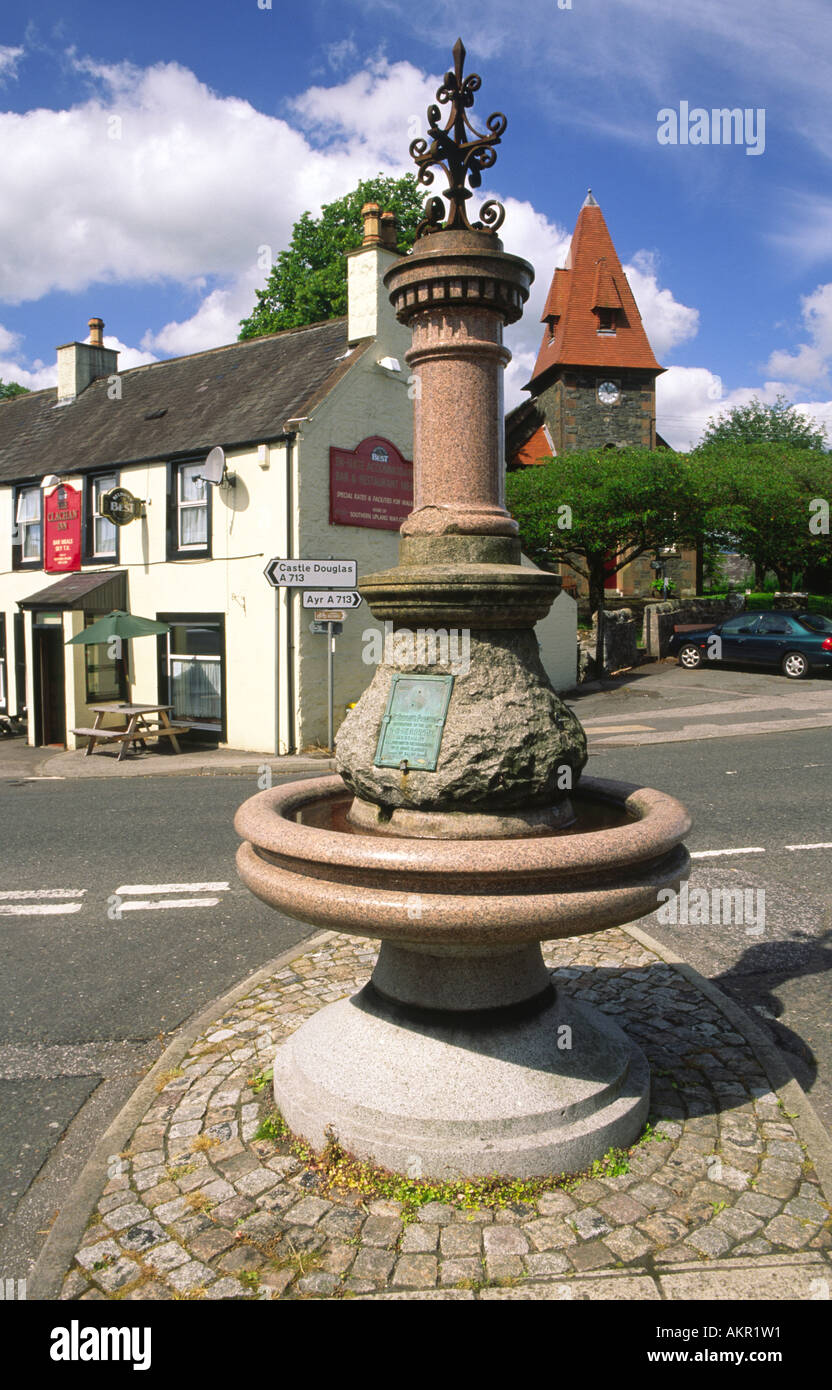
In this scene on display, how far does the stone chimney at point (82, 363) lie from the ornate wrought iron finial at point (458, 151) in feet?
70.8

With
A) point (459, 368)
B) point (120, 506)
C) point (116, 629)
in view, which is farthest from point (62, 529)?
point (459, 368)

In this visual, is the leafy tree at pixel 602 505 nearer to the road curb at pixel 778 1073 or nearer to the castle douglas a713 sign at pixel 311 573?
the castle douglas a713 sign at pixel 311 573

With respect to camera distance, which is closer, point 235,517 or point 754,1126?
point 754,1126

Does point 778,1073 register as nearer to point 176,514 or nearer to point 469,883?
point 469,883

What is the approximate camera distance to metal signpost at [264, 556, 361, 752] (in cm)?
1417

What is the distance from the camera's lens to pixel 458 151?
439 cm

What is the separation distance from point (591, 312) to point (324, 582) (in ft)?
104

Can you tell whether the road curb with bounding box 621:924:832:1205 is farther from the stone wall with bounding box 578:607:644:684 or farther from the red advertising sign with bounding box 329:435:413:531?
the stone wall with bounding box 578:607:644:684

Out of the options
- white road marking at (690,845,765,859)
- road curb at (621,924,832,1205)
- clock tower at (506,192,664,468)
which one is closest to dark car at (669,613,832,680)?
white road marking at (690,845,765,859)

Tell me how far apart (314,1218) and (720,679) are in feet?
69.8
